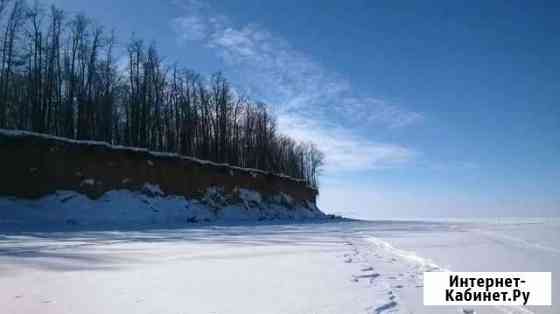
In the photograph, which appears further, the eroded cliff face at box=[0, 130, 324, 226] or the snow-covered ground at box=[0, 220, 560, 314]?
the eroded cliff face at box=[0, 130, 324, 226]

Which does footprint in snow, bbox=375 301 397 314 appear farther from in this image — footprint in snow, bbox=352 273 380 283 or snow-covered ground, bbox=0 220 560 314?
footprint in snow, bbox=352 273 380 283

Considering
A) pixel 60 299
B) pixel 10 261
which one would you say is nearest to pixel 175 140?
pixel 10 261

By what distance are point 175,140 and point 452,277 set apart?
33.7 metres

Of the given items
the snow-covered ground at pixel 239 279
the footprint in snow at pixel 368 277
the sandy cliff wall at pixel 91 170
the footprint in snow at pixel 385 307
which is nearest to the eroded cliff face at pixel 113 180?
the sandy cliff wall at pixel 91 170

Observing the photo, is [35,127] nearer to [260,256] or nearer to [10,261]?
[10,261]

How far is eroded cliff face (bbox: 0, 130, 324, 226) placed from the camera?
56.1 feet

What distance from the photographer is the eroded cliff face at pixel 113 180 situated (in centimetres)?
1711

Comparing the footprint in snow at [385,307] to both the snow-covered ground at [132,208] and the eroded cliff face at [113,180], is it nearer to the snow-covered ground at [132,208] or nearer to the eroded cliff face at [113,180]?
the snow-covered ground at [132,208]

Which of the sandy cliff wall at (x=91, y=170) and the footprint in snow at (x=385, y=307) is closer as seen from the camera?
the footprint in snow at (x=385, y=307)

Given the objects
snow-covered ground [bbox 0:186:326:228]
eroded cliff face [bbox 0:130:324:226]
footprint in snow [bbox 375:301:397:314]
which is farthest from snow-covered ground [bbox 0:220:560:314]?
eroded cliff face [bbox 0:130:324:226]

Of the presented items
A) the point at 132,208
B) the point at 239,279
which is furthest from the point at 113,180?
the point at 239,279

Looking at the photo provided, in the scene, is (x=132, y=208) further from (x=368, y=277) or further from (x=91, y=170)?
(x=368, y=277)

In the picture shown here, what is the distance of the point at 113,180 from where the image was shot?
20984 millimetres

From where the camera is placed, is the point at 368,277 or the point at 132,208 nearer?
the point at 368,277
